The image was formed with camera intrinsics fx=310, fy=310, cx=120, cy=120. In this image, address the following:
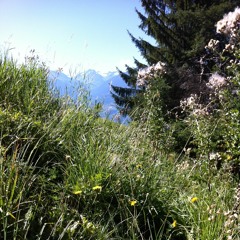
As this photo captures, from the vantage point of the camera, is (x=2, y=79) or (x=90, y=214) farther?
(x=2, y=79)

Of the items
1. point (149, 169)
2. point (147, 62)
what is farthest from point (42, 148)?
point (147, 62)

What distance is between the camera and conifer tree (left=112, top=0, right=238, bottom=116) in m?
11.5

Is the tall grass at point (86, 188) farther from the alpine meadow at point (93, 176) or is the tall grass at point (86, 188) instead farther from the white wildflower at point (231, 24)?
the white wildflower at point (231, 24)

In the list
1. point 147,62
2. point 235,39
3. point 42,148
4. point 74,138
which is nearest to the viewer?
point 42,148

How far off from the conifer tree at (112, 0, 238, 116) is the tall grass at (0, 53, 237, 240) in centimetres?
701

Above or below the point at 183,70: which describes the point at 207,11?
above

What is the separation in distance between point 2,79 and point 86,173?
1.96 metres

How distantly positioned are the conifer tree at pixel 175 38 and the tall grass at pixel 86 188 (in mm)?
7013

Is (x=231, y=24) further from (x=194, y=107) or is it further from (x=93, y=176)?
(x=93, y=176)

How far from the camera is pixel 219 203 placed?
2652mm

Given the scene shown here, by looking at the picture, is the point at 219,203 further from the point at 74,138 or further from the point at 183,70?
the point at 183,70

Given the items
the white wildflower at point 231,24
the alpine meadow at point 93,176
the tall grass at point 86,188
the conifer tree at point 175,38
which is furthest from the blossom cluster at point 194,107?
the conifer tree at point 175,38

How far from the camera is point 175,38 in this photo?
13453 mm

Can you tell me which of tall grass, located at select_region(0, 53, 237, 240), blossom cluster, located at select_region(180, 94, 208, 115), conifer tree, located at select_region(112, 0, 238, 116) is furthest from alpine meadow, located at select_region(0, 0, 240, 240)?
conifer tree, located at select_region(112, 0, 238, 116)
